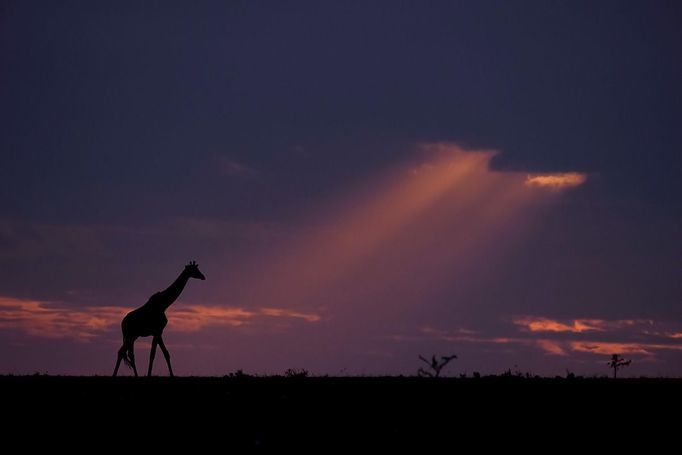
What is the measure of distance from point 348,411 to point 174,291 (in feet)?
65.6

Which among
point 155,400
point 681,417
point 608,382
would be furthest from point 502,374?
point 155,400

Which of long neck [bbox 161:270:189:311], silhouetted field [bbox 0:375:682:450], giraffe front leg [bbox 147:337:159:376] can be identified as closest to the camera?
silhouetted field [bbox 0:375:682:450]

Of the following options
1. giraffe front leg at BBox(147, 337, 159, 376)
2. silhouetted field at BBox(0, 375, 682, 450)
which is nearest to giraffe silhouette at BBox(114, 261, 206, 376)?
giraffe front leg at BBox(147, 337, 159, 376)

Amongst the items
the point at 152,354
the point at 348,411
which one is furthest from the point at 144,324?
the point at 348,411

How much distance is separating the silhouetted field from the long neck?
1294cm

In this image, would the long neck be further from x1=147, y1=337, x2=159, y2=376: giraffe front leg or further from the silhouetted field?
the silhouetted field

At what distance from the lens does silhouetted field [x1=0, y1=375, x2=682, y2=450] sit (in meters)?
19.0

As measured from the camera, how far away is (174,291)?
130 feet

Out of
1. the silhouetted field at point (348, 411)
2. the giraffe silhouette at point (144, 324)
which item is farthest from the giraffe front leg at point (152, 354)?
the silhouetted field at point (348, 411)

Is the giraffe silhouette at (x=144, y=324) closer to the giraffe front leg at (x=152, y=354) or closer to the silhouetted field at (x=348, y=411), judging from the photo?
the giraffe front leg at (x=152, y=354)

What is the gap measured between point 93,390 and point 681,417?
46.1 feet

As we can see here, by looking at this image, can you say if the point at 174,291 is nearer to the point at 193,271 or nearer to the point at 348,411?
the point at 193,271

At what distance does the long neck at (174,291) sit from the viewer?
38750 millimetres

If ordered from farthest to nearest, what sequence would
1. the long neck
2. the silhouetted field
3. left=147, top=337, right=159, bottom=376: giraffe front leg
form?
the long neck < left=147, top=337, right=159, bottom=376: giraffe front leg < the silhouetted field
